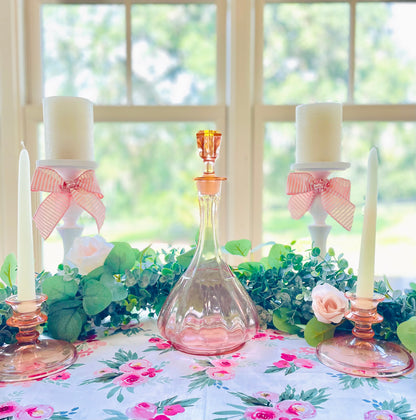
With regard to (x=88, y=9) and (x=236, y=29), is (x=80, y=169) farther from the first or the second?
(x=88, y=9)

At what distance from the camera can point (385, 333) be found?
0.57 meters

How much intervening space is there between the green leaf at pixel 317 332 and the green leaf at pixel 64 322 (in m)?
0.38

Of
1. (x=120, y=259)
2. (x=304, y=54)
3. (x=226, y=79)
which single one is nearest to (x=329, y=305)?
(x=120, y=259)

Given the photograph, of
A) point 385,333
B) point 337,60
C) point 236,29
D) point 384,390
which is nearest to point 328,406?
point 384,390

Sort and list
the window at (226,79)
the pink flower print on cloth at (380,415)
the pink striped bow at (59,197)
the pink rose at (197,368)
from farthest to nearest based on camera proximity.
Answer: the window at (226,79), the pink striped bow at (59,197), the pink rose at (197,368), the pink flower print on cloth at (380,415)

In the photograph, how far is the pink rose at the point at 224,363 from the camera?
1.67 feet

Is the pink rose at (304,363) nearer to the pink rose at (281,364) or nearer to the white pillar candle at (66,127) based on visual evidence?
the pink rose at (281,364)

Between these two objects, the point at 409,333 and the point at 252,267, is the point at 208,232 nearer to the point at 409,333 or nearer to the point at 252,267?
the point at 252,267

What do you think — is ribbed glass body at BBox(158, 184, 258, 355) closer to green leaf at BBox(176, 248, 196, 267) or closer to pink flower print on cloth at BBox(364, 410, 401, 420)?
green leaf at BBox(176, 248, 196, 267)

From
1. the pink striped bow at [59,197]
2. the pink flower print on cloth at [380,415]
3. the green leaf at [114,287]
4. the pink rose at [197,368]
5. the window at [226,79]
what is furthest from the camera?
the window at [226,79]

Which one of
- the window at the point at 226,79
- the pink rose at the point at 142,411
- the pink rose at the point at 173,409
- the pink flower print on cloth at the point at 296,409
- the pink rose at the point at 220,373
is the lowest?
the pink rose at the point at 220,373

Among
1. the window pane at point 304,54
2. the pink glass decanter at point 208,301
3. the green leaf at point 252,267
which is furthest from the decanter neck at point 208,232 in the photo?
the window pane at point 304,54

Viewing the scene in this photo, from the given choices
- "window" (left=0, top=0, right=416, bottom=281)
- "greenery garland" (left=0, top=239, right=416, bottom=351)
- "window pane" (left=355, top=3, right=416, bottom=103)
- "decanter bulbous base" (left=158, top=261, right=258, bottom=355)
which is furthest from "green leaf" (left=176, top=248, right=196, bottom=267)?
"window pane" (left=355, top=3, right=416, bottom=103)

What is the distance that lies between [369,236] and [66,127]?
57 cm
